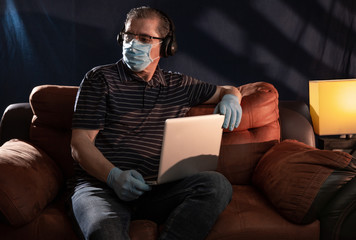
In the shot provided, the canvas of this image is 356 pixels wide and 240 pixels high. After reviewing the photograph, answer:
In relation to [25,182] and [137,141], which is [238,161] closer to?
[137,141]

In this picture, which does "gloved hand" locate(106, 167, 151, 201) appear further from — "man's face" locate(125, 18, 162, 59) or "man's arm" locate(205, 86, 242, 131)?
"man's face" locate(125, 18, 162, 59)

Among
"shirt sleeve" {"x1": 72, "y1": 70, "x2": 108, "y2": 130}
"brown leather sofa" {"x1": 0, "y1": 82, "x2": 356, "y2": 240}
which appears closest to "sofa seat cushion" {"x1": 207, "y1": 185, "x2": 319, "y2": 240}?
"brown leather sofa" {"x1": 0, "y1": 82, "x2": 356, "y2": 240}

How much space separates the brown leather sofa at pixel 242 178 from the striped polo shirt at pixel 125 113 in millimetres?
238

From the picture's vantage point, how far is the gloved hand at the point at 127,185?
4.48 ft

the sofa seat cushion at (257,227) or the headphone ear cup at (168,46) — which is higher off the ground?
the headphone ear cup at (168,46)

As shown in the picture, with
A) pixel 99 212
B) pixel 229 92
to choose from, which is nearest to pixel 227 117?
pixel 229 92

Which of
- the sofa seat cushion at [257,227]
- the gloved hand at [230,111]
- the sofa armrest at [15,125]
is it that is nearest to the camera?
the sofa seat cushion at [257,227]

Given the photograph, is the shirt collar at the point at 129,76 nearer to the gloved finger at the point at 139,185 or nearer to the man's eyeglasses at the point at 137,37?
the man's eyeglasses at the point at 137,37

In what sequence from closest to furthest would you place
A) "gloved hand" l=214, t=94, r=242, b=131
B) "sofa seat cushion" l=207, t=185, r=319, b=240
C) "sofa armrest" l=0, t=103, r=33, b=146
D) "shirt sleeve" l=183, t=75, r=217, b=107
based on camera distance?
"sofa seat cushion" l=207, t=185, r=319, b=240
"gloved hand" l=214, t=94, r=242, b=131
"shirt sleeve" l=183, t=75, r=217, b=107
"sofa armrest" l=0, t=103, r=33, b=146

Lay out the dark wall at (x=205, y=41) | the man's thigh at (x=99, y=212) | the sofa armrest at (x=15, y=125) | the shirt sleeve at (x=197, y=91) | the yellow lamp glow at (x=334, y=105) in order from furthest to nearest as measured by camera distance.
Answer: the dark wall at (x=205, y=41), the yellow lamp glow at (x=334, y=105), the sofa armrest at (x=15, y=125), the shirt sleeve at (x=197, y=91), the man's thigh at (x=99, y=212)

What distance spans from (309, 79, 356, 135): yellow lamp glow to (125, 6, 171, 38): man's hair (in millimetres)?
904

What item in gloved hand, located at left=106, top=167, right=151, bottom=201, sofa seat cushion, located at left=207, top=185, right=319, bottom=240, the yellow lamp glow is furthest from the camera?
the yellow lamp glow

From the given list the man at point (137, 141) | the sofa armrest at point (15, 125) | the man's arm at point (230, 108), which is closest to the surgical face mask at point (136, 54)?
the man at point (137, 141)

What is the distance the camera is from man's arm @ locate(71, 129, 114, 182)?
4.72ft
